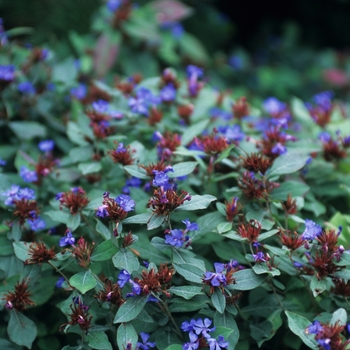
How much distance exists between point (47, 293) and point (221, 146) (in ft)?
2.21

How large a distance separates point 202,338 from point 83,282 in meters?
0.32

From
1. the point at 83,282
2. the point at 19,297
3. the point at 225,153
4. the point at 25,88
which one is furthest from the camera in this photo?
the point at 25,88

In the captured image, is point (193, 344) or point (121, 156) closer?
point (193, 344)

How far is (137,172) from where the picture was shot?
4.56 feet

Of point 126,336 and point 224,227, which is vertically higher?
point 224,227

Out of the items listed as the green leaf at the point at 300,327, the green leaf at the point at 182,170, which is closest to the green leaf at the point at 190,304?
the green leaf at the point at 300,327

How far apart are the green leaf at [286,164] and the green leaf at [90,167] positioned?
0.55 m

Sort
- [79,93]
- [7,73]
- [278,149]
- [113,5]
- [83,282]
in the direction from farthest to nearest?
[113,5] → [79,93] → [7,73] → [278,149] → [83,282]

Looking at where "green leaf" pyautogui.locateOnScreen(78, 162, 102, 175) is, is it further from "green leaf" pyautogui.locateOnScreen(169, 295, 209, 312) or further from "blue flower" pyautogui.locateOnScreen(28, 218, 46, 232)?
"green leaf" pyautogui.locateOnScreen(169, 295, 209, 312)

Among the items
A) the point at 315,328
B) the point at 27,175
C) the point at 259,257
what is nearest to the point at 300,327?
the point at 315,328

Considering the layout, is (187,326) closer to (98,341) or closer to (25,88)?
(98,341)

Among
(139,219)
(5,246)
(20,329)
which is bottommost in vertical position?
(20,329)

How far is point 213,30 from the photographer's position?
4.06 meters

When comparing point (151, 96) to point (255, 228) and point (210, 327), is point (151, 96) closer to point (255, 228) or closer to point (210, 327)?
point (255, 228)
